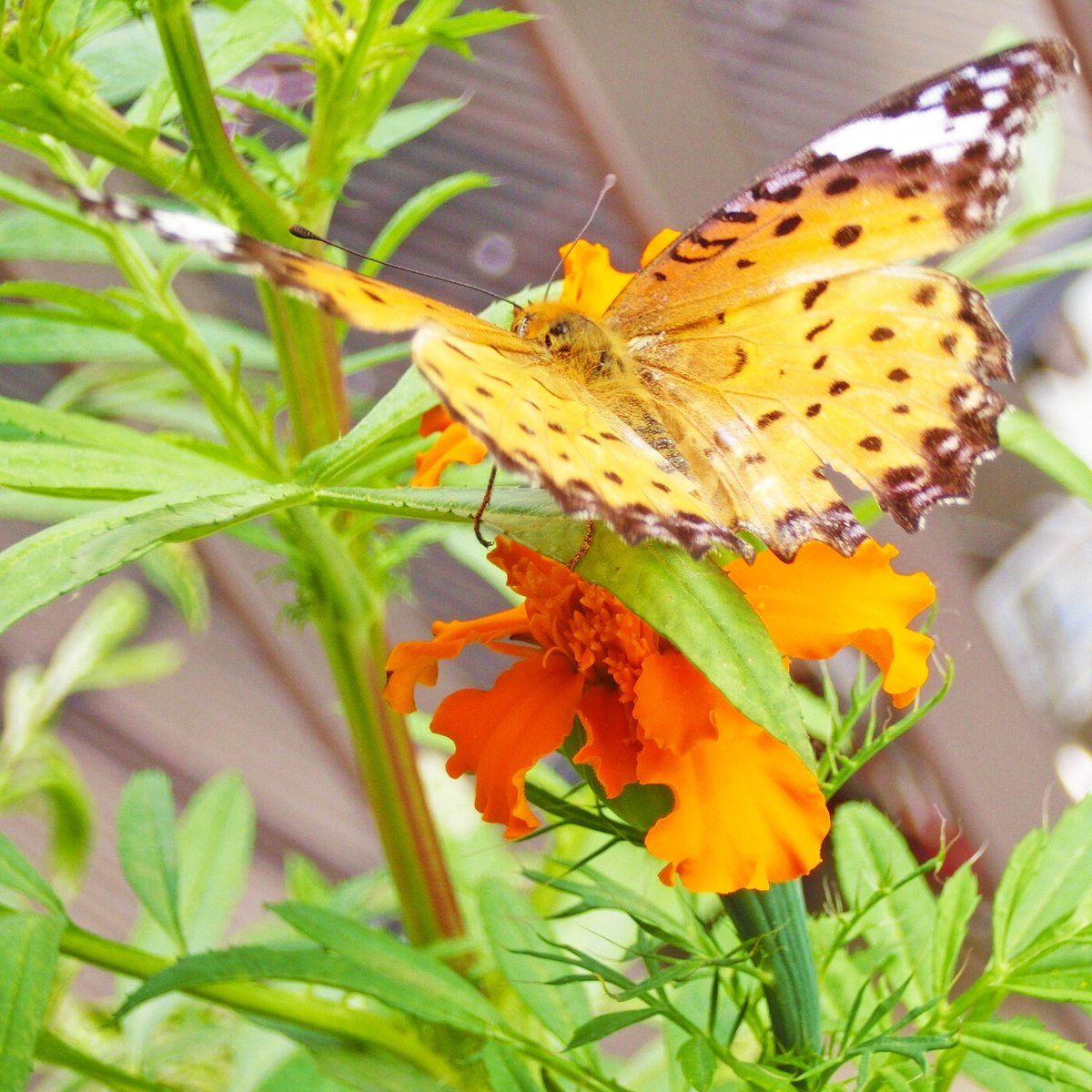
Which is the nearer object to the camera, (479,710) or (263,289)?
(479,710)

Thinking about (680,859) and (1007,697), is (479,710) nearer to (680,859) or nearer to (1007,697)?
(680,859)

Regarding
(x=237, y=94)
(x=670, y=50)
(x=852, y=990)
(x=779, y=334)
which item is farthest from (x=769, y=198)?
(x=670, y=50)

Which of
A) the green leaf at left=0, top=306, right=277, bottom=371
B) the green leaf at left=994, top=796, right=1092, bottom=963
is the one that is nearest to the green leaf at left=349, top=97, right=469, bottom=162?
the green leaf at left=0, top=306, right=277, bottom=371

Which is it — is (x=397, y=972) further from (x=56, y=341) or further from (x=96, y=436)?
(x=56, y=341)

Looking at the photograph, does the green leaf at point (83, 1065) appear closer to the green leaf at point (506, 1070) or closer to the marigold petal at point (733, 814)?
the green leaf at point (506, 1070)

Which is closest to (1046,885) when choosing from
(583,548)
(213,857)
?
(583,548)

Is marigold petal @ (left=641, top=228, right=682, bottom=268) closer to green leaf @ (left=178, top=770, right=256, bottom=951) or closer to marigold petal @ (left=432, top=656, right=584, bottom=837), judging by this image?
marigold petal @ (left=432, top=656, right=584, bottom=837)
